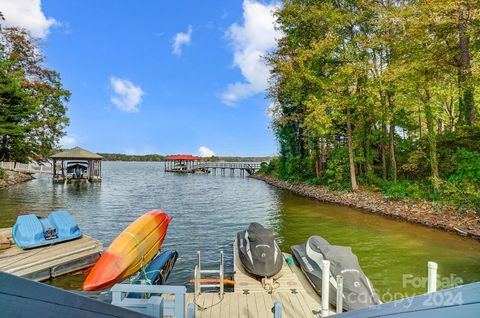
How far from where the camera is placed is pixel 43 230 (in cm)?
873

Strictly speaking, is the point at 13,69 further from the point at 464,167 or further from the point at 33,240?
the point at 464,167

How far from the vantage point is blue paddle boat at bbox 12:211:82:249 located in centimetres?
837

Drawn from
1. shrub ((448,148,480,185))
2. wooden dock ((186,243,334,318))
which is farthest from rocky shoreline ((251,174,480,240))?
wooden dock ((186,243,334,318))

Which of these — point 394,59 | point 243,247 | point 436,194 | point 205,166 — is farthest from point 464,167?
point 205,166

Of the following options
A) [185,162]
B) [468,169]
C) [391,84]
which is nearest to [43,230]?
[468,169]

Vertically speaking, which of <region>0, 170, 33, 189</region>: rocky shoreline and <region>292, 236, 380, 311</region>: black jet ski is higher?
<region>0, 170, 33, 189</region>: rocky shoreline

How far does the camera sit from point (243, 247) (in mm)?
8102

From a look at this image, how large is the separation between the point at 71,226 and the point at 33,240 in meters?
1.11

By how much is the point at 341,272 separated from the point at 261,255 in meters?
1.95

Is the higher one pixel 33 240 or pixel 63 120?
pixel 63 120

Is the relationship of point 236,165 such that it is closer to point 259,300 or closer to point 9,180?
point 9,180

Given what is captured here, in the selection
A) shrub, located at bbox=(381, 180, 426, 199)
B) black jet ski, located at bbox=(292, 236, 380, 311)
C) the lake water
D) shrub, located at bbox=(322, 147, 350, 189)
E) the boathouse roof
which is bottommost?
the lake water

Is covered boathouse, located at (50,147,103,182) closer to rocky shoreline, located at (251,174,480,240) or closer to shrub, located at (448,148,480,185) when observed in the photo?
rocky shoreline, located at (251,174,480,240)

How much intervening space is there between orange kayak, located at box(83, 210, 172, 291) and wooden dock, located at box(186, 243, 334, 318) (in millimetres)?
2304
